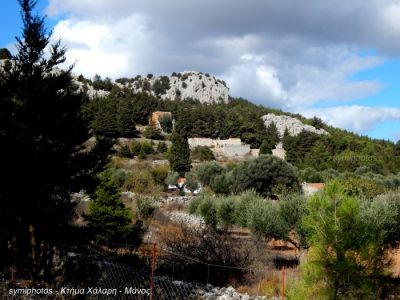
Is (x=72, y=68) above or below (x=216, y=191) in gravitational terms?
above

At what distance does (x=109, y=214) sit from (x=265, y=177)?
2410cm

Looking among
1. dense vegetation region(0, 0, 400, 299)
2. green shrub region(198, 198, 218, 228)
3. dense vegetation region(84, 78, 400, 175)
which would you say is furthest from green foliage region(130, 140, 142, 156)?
dense vegetation region(0, 0, 400, 299)

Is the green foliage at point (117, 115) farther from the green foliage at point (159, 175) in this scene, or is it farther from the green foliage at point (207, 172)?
the green foliage at point (207, 172)

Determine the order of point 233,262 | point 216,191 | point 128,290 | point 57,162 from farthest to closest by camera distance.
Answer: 1. point 216,191
2. point 233,262
3. point 57,162
4. point 128,290

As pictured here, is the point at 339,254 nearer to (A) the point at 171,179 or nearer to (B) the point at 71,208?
(B) the point at 71,208

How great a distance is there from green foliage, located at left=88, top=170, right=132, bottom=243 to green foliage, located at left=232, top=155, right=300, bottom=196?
2184cm

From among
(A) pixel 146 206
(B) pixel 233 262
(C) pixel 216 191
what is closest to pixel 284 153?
(C) pixel 216 191

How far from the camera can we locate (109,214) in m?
18.0

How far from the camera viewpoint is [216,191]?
42.6m

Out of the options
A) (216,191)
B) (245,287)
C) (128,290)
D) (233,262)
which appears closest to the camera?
(128,290)

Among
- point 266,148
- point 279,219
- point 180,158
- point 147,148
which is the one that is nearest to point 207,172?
point 180,158

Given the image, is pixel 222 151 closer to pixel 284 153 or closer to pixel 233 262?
pixel 284 153

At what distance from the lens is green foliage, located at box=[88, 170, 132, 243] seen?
17766 mm

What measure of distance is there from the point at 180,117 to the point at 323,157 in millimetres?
30889
